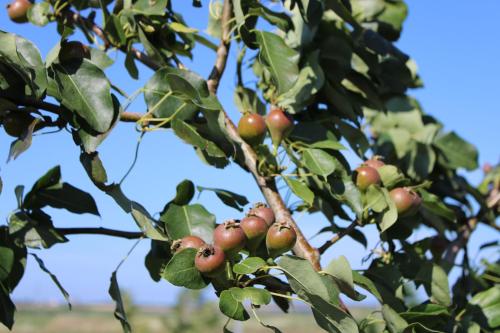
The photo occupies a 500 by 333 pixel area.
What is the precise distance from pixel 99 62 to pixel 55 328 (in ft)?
140

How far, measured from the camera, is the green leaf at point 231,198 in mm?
1254

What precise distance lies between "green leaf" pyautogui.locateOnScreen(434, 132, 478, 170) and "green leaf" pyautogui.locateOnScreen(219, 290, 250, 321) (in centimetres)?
119

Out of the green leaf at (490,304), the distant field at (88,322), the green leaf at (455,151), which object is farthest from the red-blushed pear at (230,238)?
the distant field at (88,322)

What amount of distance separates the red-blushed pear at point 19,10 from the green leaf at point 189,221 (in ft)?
2.07

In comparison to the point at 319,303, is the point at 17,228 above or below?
below

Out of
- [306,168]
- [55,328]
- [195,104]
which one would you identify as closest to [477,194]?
[306,168]

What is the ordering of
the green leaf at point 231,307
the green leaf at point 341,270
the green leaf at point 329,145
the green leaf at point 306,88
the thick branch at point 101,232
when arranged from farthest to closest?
the green leaf at point 306,88, the green leaf at point 329,145, the thick branch at point 101,232, the green leaf at point 341,270, the green leaf at point 231,307

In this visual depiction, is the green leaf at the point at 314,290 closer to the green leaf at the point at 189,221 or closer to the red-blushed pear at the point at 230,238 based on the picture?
the red-blushed pear at the point at 230,238

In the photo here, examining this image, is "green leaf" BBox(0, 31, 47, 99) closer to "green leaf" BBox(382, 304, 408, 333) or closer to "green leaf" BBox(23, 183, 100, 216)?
"green leaf" BBox(23, 183, 100, 216)

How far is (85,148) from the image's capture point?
103cm

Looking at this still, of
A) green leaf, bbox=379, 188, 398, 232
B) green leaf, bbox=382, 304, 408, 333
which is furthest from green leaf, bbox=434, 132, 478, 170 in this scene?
green leaf, bbox=382, 304, 408, 333

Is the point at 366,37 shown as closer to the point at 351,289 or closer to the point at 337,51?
the point at 337,51

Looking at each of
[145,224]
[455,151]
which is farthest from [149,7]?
[455,151]

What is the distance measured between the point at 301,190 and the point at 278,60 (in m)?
0.25
